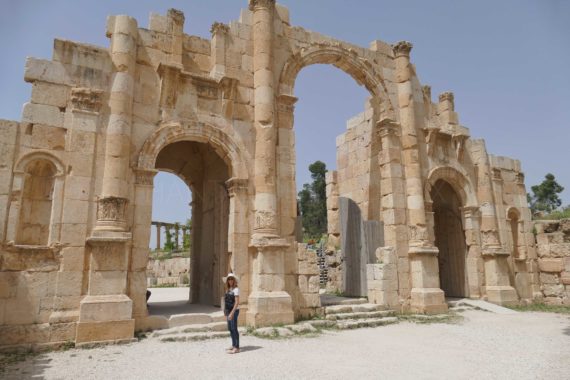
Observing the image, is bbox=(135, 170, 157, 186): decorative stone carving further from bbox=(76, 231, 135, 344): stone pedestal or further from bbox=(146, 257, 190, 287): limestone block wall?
bbox=(146, 257, 190, 287): limestone block wall

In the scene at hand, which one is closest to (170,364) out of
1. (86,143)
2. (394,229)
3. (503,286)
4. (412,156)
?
(86,143)

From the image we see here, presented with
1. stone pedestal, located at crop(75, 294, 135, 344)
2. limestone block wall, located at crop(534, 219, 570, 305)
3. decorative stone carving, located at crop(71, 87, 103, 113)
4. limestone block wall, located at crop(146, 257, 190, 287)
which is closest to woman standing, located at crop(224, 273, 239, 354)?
stone pedestal, located at crop(75, 294, 135, 344)

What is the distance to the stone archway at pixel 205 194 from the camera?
7672mm

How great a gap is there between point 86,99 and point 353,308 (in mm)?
7295

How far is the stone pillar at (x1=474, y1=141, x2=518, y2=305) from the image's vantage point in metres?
11.5

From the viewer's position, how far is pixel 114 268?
23.0 ft

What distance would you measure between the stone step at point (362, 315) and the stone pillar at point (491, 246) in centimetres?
407

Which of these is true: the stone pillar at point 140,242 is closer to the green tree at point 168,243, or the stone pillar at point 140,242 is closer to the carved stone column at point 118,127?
the carved stone column at point 118,127

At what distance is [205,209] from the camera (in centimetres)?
1120

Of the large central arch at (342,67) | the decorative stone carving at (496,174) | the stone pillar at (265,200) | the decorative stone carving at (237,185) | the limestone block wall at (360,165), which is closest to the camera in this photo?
the stone pillar at (265,200)

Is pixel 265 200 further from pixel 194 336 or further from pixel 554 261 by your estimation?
pixel 554 261

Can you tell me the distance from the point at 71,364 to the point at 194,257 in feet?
19.7

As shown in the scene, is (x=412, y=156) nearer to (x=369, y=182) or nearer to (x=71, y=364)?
(x=369, y=182)

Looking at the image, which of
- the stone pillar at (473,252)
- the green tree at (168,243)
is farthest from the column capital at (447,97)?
the green tree at (168,243)
